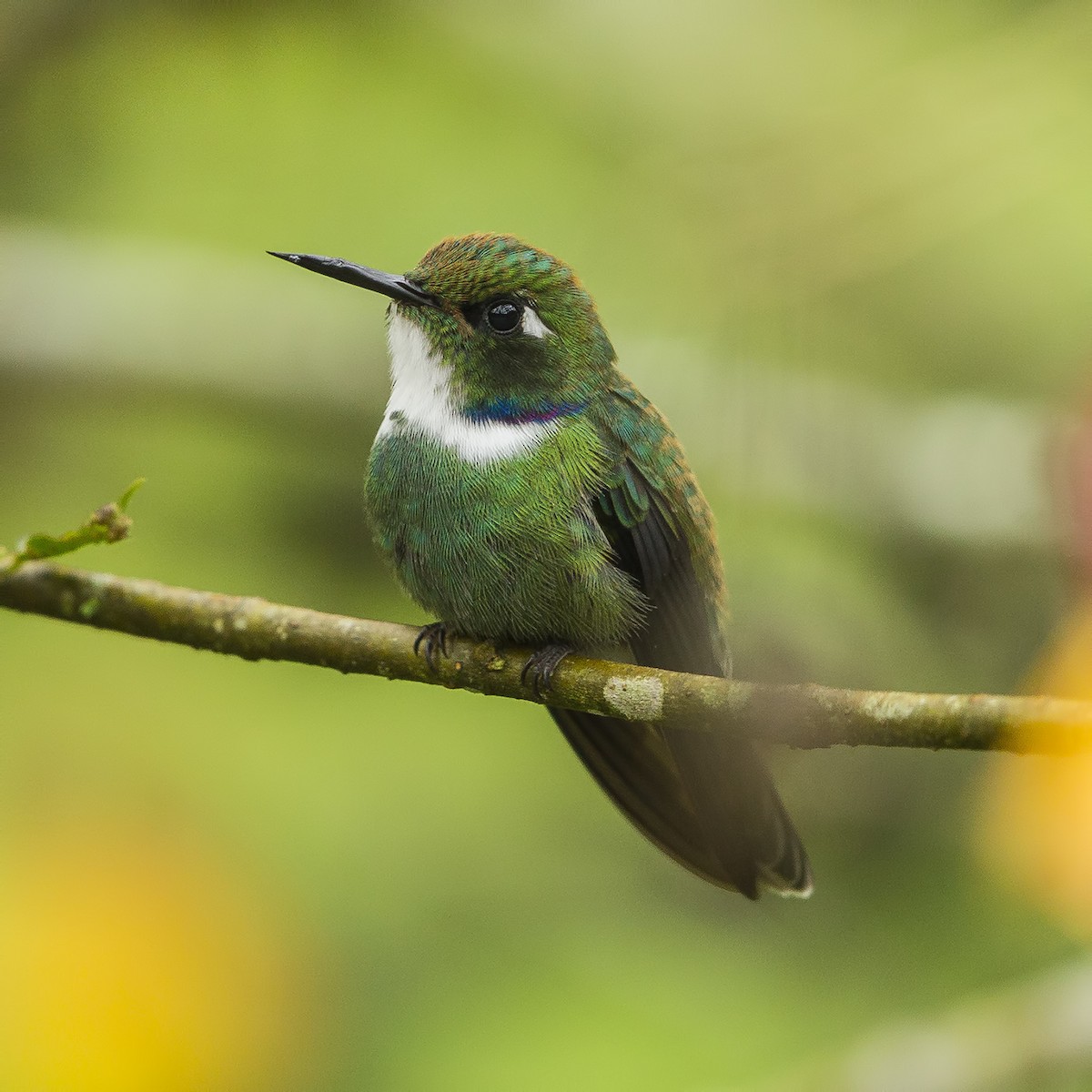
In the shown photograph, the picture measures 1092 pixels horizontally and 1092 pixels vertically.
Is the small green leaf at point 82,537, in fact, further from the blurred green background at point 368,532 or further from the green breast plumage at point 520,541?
the blurred green background at point 368,532

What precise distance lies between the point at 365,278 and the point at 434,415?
0.48 meters

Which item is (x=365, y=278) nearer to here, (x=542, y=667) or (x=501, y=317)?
(x=501, y=317)

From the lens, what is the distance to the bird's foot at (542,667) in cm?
357

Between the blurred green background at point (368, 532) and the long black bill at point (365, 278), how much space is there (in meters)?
1.04

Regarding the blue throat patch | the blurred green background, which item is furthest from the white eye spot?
the blurred green background

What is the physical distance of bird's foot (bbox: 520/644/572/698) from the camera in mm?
3568

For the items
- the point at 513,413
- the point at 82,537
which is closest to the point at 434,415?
the point at 513,413

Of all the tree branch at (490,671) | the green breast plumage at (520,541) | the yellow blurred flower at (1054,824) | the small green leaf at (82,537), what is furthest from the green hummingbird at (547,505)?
the small green leaf at (82,537)

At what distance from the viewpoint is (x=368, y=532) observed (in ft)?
26.2

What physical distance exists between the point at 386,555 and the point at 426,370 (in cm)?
55

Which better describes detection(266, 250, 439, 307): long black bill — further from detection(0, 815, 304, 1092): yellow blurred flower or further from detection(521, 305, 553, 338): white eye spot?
detection(0, 815, 304, 1092): yellow blurred flower

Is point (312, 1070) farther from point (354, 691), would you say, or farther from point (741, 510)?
point (354, 691)

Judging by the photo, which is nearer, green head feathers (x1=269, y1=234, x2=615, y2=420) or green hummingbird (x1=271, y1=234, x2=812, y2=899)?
green hummingbird (x1=271, y1=234, x2=812, y2=899)

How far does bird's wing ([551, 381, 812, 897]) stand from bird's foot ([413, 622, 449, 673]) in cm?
53
